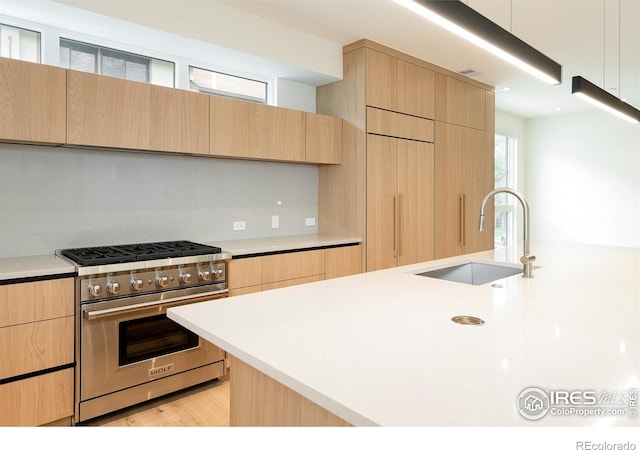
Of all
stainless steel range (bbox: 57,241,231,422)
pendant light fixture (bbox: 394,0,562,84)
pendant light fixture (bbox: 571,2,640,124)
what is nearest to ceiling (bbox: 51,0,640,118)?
pendant light fixture (bbox: 571,2,640,124)

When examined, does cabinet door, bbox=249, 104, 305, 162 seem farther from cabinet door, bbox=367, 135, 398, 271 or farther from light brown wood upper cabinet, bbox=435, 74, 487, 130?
light brown wood upper cabinet, bbox=435, 74, 487, 130

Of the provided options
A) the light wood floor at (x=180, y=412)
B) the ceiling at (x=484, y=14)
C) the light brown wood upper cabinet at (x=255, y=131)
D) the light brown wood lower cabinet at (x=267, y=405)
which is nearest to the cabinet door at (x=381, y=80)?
the ceiling at (x=484, y=14)

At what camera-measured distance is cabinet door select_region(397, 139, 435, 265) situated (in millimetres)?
4020

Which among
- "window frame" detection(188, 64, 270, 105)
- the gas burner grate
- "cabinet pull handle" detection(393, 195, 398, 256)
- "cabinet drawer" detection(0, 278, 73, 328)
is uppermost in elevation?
"window frame" detection(188, 64, 270, 105)

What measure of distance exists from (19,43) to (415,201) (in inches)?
132

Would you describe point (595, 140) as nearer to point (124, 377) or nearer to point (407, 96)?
point (407, 96)

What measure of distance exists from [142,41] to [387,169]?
7.28 ft

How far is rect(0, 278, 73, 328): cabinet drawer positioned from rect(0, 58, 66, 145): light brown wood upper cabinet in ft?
2.65

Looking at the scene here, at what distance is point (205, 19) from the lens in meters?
2.91

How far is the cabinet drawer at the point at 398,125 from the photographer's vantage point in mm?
3713

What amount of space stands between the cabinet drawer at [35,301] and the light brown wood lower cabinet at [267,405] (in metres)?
1.38

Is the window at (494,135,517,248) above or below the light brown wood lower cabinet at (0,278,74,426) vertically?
above

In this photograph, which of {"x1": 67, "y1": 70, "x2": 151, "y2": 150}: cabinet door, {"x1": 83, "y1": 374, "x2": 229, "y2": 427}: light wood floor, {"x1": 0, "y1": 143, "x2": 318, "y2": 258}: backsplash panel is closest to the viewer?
{"x1": 83, "y1": 374, "x2": 229, "y2": 427}: light wood floor

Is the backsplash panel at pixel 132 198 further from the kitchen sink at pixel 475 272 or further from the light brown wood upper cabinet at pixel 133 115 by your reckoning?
the kitchen sink at pixel 475 272
